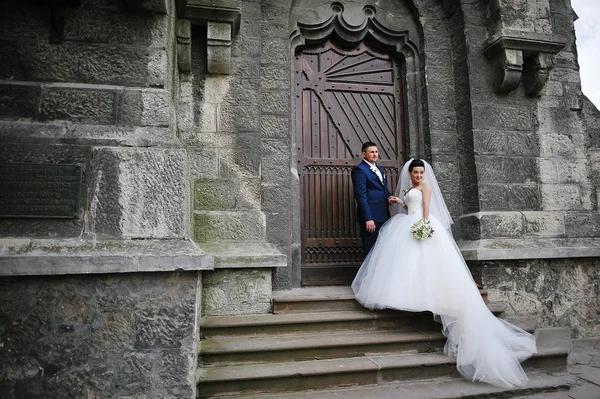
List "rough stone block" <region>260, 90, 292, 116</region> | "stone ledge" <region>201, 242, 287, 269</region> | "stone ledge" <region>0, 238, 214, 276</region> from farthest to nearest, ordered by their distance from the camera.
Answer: "rough stone block" <region>260, 90, 292, 116</region>, "stone ledge" <region>201, 242, 287, 269</region>, "stone ledge" <region>0, 238, 214, 276</region>

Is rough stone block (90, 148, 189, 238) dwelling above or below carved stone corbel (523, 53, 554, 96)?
below

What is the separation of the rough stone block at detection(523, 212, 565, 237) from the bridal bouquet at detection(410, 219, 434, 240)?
5.17 ft

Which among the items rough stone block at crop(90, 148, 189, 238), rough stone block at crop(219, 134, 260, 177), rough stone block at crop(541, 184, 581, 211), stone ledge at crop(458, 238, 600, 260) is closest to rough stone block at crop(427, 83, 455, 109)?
rough stone block at crop(541, 184, 581, 211)

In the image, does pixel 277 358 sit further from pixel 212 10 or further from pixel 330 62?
pixel 330 62

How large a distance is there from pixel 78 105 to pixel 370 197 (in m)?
3.02

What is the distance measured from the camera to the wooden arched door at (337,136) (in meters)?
5.14

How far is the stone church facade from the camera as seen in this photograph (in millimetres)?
2783

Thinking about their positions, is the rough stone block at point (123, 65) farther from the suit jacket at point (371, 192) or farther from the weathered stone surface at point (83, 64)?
the suit jacket at point (371, 192)

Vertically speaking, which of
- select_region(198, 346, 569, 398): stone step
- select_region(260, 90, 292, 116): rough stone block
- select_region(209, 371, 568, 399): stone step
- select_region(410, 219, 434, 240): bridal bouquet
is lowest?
select_region(209, 371, 568, 399): stone step

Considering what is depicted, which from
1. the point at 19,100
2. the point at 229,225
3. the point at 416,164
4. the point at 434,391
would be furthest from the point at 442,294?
the point at 19,100

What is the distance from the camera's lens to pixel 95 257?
8.93 ft

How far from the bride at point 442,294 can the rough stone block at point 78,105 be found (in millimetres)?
2649

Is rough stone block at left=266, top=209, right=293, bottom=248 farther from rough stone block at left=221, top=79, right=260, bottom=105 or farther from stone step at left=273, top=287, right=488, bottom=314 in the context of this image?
rough stone block at left=221, top=79, right=260, bottom=105

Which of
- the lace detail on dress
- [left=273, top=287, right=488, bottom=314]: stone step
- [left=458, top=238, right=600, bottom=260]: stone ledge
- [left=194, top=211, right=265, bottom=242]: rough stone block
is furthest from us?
[left=458, top=238, right=600, bottom=260]: stone ledge
